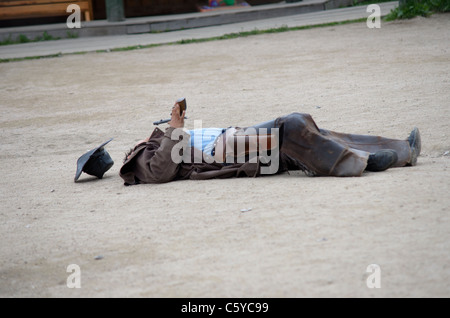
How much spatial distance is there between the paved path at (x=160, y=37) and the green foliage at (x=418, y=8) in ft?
3.40

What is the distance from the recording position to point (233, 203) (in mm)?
4102

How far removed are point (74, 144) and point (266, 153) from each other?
2.83 m

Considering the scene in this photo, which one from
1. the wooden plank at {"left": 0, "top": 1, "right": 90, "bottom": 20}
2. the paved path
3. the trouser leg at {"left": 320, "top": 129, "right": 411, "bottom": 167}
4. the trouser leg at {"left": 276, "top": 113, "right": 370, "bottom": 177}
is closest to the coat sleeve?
the trouser leg at {"left": 276, "top": 113, "right": 370, "bottom": 177}

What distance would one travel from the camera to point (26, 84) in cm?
946

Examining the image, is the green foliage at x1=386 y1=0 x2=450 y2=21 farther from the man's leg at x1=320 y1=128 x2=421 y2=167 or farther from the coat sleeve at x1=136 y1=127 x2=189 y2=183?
the coat sleeve at x1=136 y1=127 x2=189 y2=183

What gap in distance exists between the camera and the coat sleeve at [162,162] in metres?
4.63

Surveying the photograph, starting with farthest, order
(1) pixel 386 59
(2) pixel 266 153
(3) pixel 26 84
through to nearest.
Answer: (3) pixel 26 84, (1) pixel 386 59, (2) pixel 266 153

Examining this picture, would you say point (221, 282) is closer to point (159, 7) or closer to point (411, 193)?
point (411, 193)

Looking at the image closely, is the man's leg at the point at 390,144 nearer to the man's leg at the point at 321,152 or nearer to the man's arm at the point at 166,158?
the man's leg at the point at 321,152

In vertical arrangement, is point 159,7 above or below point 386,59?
above

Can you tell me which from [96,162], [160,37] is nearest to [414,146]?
[96,162]

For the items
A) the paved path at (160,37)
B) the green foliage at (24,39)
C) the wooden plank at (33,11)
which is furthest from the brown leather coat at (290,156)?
the wooden plank at (33,11)
